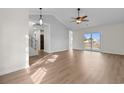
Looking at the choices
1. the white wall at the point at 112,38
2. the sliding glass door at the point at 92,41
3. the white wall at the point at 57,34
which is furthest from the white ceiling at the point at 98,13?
the sliding glass door at the point at 92,41

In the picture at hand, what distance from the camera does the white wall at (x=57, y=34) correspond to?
9648mm

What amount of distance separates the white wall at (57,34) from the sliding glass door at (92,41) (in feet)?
6.86

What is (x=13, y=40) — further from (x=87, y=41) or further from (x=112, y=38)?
(x=87, y=41)

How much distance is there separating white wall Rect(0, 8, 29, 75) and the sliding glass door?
7.37 m

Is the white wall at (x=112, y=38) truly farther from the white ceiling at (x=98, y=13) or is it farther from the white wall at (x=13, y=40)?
the white wall at (x=13, y=40)

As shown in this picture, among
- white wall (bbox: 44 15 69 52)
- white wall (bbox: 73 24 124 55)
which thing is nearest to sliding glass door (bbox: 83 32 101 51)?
white wall (bbox: 73 24 124 55)

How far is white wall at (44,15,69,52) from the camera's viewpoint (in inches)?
380

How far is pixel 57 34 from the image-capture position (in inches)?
411

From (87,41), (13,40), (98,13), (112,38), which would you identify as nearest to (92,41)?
(87,41)

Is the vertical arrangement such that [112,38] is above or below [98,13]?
below

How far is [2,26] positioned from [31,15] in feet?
15.7

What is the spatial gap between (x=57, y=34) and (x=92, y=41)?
3.55m

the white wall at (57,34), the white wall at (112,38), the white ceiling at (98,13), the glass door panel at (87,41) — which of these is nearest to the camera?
the white ceiling at (98,13)
